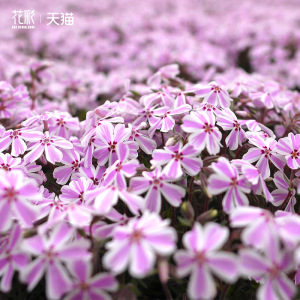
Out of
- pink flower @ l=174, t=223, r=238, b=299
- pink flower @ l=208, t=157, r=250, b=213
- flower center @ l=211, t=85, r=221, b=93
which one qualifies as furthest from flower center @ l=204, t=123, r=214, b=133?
pink flower @ l=174, t=223, r=238, b=299

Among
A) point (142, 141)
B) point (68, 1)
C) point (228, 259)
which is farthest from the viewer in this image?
point (68, 1)

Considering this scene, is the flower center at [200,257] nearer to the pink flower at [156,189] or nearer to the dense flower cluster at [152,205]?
the dense flower cluster at [152,205]

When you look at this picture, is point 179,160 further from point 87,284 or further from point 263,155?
point 87,284

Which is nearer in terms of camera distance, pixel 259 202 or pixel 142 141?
pixel 259 202

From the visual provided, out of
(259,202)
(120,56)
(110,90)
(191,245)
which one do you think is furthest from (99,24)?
(191,245)

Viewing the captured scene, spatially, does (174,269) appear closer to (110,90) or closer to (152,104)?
(152,104)

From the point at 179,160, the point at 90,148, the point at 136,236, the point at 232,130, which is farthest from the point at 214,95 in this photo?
the point at 136,236

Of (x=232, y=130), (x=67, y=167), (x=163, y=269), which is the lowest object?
(x=67, y=167)
